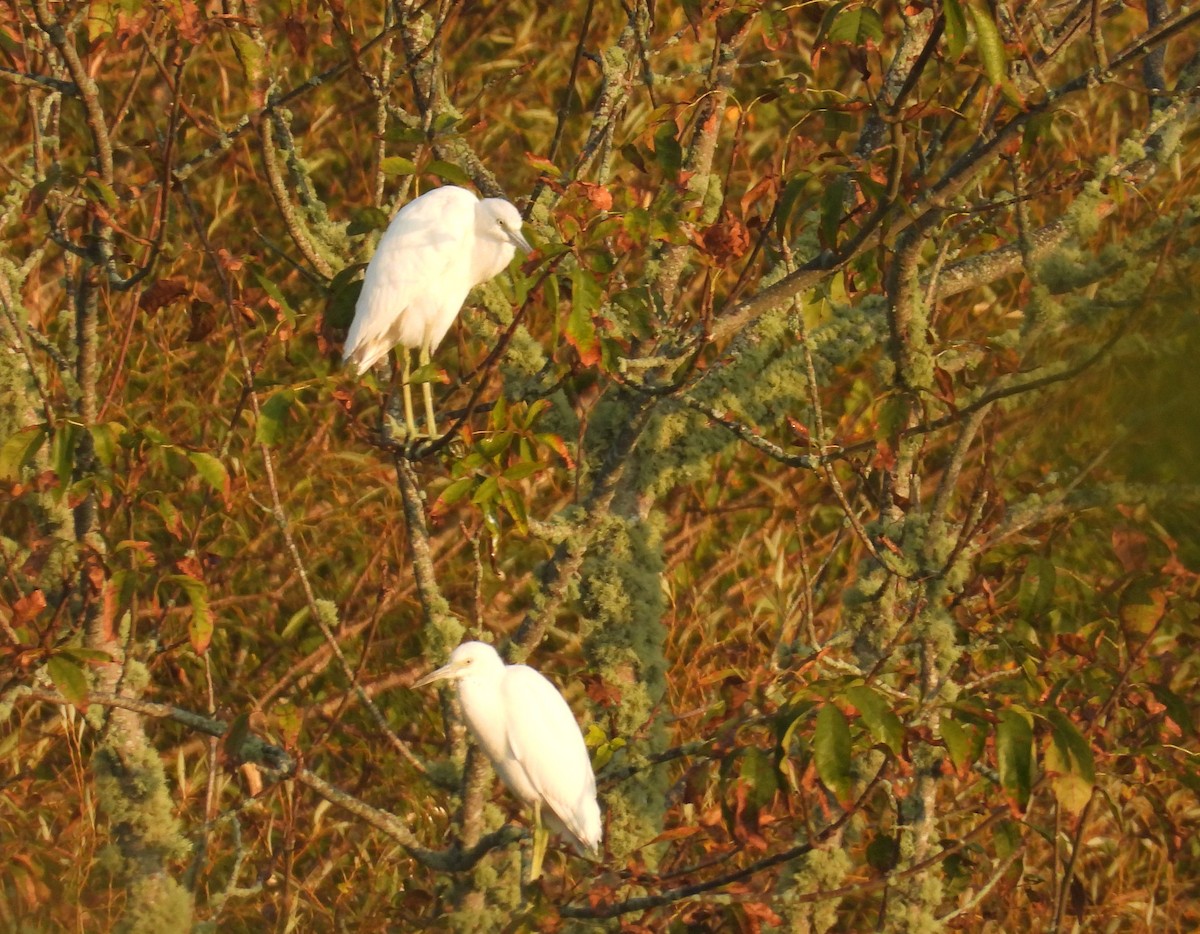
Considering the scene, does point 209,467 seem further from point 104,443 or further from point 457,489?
point 457,489

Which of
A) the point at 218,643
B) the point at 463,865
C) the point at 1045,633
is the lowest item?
the point at 218,643

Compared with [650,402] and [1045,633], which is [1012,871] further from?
[650,402]

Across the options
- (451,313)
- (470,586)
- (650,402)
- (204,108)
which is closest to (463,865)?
(650,402)

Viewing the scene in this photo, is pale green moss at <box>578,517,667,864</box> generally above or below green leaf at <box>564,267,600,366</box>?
below

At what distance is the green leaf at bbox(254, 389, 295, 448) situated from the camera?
6.51 feet

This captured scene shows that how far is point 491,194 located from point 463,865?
121 cm

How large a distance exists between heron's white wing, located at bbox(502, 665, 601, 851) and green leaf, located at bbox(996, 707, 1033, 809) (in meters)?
0.93

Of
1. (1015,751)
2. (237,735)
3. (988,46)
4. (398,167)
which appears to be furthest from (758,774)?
(398,167)

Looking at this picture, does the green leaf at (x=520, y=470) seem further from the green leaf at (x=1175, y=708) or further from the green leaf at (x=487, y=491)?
the green leaf at (x=1175, y=708)

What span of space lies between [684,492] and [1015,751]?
2.39 m

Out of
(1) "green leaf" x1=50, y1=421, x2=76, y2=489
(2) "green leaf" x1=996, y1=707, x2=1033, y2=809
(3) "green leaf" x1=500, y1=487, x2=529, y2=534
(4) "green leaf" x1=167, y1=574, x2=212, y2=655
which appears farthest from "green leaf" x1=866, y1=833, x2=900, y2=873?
(1) "green leaf" x1=50, y1=421, x2=76, y2=489

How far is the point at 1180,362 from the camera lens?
98 cm

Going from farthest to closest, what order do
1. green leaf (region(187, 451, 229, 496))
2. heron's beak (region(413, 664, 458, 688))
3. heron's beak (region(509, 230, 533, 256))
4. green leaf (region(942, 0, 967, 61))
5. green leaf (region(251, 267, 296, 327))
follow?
heron's beak (region(509, 230, 533, 256))
heron's beak (region(413, 664, 458, 688))
green leaf (region(251, 267, 296, 327))
green leaf (region(187, 451, 229, 496))
green leaf (region(942, 0, 967, 61))

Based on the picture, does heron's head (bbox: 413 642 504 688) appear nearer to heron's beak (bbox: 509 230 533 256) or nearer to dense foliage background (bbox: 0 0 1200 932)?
dense foliage background (bbox: 0 0 1200 932)
